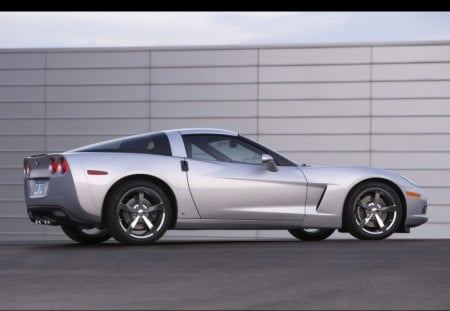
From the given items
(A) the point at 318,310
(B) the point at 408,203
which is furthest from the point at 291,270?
(B) the point at 408,203

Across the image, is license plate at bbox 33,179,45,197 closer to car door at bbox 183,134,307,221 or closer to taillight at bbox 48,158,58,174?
taillight at bbox 48,158,58,174

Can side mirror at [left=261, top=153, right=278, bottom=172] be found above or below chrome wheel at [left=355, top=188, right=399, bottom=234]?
above

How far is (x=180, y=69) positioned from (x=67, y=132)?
10.9ft

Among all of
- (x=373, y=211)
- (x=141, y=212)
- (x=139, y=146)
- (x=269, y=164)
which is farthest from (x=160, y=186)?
(x=373, y=211)

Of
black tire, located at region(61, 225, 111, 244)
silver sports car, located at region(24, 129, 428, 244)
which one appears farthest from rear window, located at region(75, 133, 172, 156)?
black tire, located at region(61, 225, 111, 244)

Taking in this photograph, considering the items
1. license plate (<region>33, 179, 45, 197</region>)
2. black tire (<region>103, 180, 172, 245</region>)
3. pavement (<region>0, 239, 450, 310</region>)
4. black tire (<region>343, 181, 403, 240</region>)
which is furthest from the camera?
black tire (<region>343, 181, 403, 240</region>)

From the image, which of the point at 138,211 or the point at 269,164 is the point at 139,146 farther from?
the point at 269,164

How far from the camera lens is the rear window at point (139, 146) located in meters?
12.1

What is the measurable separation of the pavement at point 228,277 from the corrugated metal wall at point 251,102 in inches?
565

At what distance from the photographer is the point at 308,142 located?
26.2 m

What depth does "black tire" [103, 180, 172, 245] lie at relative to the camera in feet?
38.4

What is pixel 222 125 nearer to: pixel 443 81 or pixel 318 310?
pixel 443 81

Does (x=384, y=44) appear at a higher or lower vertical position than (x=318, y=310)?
higher

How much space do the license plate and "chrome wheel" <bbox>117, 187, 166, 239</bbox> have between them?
38.0 inches
